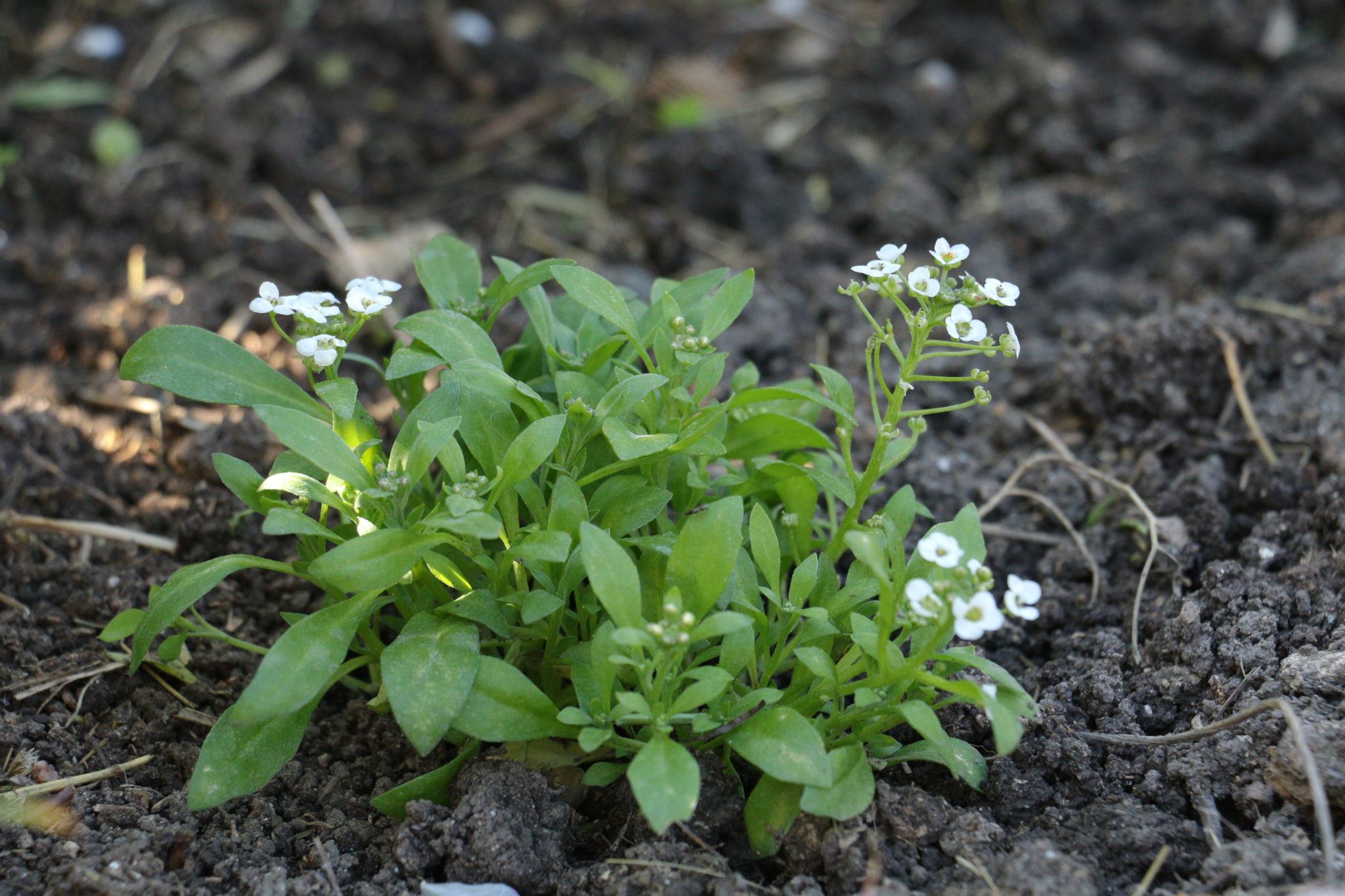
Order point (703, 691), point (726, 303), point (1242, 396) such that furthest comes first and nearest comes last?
point (1242, 396) < point (726, 303) < point (703, 691)

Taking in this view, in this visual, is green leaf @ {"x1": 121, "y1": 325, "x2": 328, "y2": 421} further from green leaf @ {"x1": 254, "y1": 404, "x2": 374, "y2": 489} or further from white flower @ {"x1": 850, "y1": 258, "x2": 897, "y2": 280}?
white flower @ {"x1": 850, "y1": 258, "x2": 897, "y2": 280}

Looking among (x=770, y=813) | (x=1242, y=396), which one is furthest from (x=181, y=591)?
(x=1242, y=396)

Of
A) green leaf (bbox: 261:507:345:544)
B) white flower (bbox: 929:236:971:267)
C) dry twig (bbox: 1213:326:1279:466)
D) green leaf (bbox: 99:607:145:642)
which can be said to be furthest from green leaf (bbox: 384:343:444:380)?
dry twig (bbox: 1213:326:1279:466)

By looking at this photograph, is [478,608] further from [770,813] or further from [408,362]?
[770,813]

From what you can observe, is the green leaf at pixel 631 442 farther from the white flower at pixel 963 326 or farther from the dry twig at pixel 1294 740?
the dry twig at pixel 1294 740

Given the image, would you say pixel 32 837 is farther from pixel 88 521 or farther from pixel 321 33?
pixel 321 33

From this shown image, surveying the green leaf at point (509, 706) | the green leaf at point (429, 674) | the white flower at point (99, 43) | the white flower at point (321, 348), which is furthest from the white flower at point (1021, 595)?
the white flower at point (99, 43)
